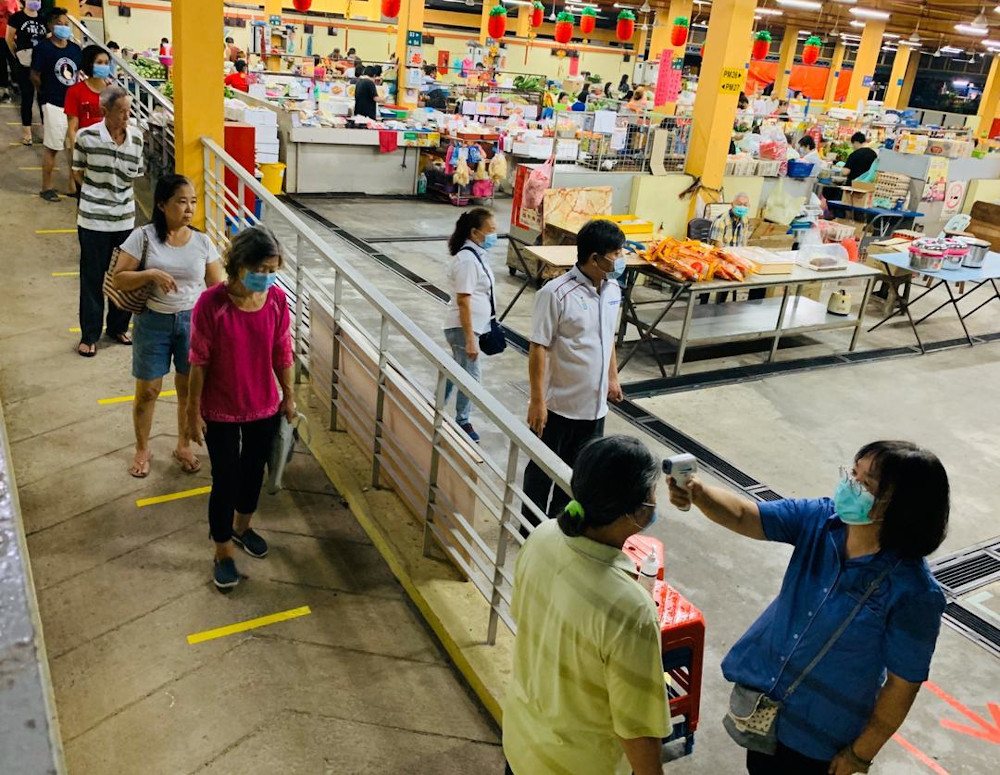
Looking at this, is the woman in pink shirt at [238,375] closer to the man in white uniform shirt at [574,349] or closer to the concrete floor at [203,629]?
the concrete floor at [203,629]

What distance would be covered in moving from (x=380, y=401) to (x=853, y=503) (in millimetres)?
2533

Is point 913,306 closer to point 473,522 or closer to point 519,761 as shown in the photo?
point 473,522

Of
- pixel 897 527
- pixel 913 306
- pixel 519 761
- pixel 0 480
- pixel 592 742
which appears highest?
pixel 0 480

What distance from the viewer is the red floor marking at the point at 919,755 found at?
11.2 ft

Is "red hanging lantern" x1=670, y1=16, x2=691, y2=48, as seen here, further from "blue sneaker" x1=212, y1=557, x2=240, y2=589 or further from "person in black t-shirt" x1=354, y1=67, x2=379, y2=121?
"blue sneaker" x1=212, y1=557, x2=240, y2=589

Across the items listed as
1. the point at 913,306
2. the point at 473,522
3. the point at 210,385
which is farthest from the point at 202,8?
the point at 913,306

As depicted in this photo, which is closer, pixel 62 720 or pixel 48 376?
pixel 62 720

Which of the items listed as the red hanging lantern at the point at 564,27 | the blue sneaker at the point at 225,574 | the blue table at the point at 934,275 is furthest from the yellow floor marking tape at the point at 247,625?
the red hanging lantern at the point at 564,27

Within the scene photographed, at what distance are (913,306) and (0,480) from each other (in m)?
11.5

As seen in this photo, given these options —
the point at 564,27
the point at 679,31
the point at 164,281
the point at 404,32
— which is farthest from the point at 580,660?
the point at 404,32

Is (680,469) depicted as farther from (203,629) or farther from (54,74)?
(54,74)

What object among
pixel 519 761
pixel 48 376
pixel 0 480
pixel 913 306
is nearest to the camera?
pixel 0 480

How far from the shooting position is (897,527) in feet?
6.32

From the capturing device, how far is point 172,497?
4.18 m
